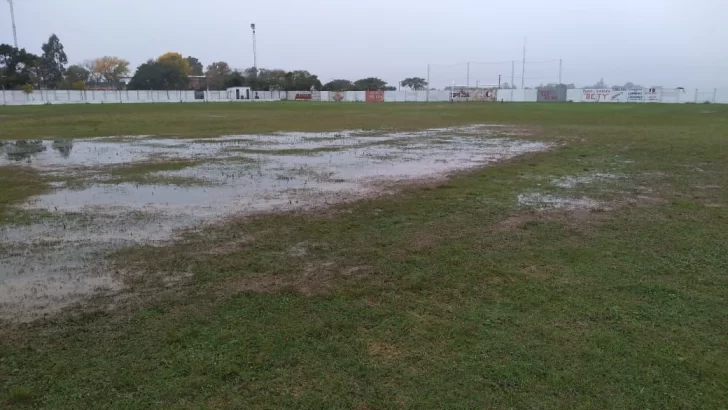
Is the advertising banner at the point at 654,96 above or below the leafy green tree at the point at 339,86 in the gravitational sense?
below

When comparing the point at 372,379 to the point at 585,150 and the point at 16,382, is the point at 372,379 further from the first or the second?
the point at 585,150

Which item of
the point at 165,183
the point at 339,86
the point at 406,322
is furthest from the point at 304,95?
the point at 406,322

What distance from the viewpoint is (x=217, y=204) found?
371 inches

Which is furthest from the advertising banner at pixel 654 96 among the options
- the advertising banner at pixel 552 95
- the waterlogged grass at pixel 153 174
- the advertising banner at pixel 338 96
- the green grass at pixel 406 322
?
the green grass at pixel 406 322

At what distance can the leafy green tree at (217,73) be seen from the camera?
13262cm

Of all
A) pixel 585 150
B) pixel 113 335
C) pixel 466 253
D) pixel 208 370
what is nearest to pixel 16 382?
pixel 113 335

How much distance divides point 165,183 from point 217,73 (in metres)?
143

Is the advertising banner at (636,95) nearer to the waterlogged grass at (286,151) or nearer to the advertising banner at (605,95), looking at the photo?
the advertising banner at (605,95)

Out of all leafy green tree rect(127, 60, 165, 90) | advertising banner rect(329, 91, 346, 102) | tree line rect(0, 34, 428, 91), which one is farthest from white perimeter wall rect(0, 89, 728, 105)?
leafy green tree rect(127, 60, 165, 90)

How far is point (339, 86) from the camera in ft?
433

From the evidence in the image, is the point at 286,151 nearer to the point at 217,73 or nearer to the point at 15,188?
the point at 15,188

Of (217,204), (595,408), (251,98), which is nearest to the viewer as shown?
(595,408)

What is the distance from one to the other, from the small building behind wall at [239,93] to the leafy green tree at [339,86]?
2663 centimetres

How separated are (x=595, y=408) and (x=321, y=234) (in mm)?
4645
